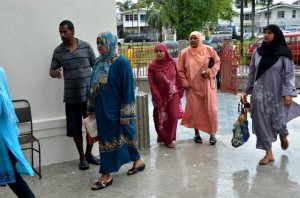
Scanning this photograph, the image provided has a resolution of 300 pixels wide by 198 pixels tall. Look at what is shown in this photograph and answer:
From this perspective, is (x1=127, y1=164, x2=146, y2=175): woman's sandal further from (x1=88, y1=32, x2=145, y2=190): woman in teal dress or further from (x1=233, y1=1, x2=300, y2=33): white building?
(x1=233, y1=1, x2=300, y2=33): white building

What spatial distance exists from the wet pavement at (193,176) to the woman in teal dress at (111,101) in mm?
335

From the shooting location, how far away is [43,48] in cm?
452

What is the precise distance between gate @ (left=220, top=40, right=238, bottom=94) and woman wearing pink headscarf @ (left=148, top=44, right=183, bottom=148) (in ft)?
19.5

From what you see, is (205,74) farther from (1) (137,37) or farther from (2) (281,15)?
(2) (281,15)

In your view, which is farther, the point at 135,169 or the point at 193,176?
the point at 135,169

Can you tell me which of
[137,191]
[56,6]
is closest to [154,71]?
[56,6]

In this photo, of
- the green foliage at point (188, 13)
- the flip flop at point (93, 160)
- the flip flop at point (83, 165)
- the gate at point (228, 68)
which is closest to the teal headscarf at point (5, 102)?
the flip flop at point (83, 165)

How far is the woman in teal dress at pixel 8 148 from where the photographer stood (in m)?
2.88

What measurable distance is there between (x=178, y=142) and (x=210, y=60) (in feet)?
4.30

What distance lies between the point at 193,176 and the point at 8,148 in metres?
2.12

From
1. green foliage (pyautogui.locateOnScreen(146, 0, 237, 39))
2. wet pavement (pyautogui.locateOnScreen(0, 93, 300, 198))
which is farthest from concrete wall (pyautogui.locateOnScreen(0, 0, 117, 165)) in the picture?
green foliage (pyautogui.locateOnScreen(146, 0, 237, 39))

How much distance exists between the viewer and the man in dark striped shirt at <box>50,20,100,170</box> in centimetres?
427

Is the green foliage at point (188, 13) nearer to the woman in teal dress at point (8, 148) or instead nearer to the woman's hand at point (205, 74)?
the woman's hand at point (205, 74)

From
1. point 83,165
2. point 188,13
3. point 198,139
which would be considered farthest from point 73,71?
point 188,13
